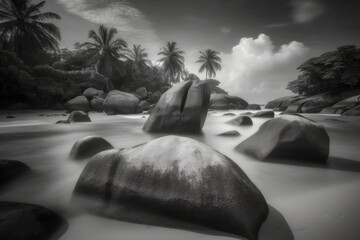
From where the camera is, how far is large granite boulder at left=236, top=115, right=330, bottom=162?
2.64m

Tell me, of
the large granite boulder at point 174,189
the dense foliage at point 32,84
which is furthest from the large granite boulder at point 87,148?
the dense foliage at point 32,84

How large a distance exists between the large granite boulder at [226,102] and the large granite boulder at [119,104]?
14.2m

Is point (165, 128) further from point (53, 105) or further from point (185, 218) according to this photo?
point (53, 105)

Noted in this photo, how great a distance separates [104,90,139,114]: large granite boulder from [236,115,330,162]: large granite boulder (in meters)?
12.9

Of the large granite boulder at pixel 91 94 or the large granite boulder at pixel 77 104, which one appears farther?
the large granite boulder at pixel 91 94

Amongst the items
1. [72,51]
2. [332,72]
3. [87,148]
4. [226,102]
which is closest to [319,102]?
[332,72]

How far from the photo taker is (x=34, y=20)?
21562mm

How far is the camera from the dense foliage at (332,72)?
1856 cm

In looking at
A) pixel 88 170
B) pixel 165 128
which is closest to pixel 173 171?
pixel 88 170

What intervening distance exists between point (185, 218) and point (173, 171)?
339 mm

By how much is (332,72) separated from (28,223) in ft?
81.1

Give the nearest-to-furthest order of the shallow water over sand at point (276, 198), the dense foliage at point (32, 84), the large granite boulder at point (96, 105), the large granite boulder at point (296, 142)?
the shallow water over sand at point (276, 198) → the large granite boulder at point (296, 142) → the dense foliage at point (32, 84) → the large granite boulder at point (96, 105)

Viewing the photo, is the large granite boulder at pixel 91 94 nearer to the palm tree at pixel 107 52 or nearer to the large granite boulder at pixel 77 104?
the large granite boulder at pixel 77 104

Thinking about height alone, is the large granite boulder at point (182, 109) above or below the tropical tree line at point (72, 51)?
below
